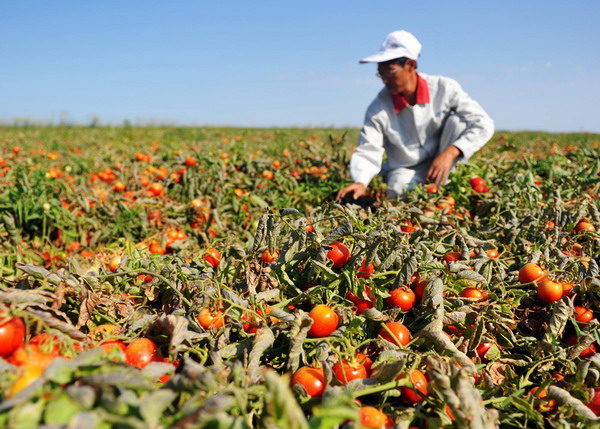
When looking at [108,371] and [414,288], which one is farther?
[414,288]

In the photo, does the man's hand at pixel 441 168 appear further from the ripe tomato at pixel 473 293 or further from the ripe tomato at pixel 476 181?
the ripe tomato at pixel 473 293

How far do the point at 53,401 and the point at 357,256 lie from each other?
1.21 m

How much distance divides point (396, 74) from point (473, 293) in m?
2.94

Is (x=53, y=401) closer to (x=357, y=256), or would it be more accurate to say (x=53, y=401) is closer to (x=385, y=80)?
(x=357, y=256)

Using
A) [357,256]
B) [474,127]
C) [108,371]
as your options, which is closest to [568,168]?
[474,127]

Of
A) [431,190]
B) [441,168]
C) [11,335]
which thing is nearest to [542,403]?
[11,335]

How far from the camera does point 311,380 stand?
56.9 inches

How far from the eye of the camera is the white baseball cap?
418cm

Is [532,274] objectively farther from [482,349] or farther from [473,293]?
[482,349]

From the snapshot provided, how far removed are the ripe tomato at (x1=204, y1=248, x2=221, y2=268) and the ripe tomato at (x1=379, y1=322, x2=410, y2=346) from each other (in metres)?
0.96

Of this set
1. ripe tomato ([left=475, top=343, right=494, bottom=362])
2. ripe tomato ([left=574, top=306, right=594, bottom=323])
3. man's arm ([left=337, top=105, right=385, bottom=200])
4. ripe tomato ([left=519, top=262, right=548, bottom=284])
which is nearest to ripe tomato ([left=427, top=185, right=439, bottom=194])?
man's arm ([left=337, top=105, right=385, bottom=200])

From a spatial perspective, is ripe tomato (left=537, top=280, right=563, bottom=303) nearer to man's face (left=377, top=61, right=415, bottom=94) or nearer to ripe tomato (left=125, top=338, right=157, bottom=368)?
ripe tomato (left=125, top=338, right=157, bottom=368)

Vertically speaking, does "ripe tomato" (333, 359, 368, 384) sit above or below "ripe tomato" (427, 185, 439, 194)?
below

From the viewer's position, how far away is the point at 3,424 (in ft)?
3.17
